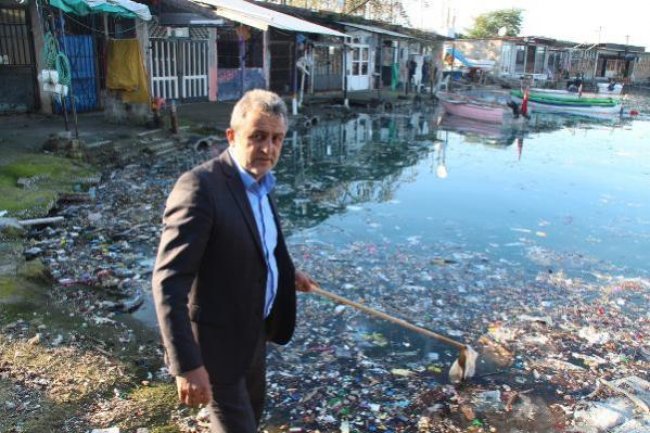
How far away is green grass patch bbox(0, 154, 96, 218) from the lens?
256 inches

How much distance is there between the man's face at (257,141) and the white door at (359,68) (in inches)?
890

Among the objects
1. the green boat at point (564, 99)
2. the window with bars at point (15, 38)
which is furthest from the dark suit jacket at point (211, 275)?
the green boat at point (564, 99)

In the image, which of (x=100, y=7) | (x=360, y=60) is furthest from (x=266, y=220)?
(x=360, y=60)

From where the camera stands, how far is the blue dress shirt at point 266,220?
6.49 ft

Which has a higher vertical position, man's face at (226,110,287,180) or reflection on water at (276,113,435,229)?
man's face at (226,110,287,180)

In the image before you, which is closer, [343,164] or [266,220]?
[266,220]

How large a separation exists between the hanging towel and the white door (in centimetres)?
1370

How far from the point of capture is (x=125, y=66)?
1127 cm

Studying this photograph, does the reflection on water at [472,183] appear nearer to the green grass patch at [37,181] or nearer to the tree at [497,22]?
the green grass patch at [37,181]

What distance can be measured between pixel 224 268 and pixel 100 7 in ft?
28.4

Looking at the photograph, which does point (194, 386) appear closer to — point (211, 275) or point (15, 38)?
point (211, 275)

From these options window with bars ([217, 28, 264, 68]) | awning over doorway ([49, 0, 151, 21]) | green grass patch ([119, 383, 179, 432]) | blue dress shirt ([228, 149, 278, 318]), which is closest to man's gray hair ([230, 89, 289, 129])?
blue dress shirt ([228, 149, 278, 318])

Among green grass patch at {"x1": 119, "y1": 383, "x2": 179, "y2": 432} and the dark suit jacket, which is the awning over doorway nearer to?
green grass patch at {"x1": 119, "y1": 383, "x2": 179, "y2": 432}

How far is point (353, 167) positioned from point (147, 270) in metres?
6.33
